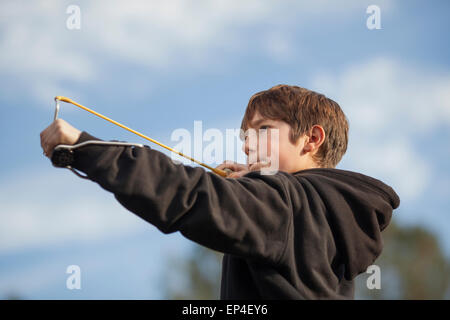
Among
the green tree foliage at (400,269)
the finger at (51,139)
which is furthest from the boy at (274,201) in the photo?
the green tree foliage at (400,269)

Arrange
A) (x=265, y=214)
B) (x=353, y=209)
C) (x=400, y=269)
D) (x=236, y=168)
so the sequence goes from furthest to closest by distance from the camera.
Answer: (x=400, y=269)
(x=236, y=168)
(x=353, y=209)
(x=265, y=214)

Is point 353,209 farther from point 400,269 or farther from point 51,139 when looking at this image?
point 400,269

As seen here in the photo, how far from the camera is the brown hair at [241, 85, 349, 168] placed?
2.72 meters

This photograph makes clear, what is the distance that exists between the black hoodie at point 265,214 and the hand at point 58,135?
38 mm

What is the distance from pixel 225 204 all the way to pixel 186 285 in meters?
18.9

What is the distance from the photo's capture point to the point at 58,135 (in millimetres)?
1997

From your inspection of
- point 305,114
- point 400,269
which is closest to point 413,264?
A: point 400,269

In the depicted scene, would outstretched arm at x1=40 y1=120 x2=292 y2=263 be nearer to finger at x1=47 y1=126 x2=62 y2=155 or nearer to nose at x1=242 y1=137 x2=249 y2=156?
finger at x1=47 y1=126 x2=62 y2=155

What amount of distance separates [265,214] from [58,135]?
0.76 meters

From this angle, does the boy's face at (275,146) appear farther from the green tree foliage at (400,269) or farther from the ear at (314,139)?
the green tree foliage at (400,269)

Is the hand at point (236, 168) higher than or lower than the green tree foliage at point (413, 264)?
higher

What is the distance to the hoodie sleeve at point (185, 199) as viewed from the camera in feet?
6.40

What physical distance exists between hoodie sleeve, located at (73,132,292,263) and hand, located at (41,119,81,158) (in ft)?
0.11
